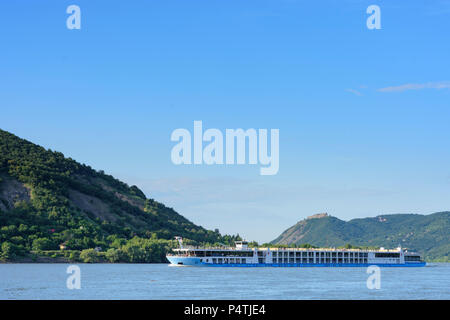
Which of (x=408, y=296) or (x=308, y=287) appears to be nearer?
(x=408, y=296)
